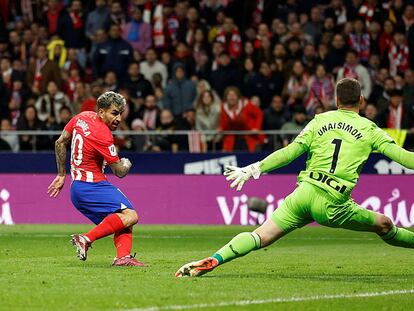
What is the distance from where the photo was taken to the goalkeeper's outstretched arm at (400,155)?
1122cm

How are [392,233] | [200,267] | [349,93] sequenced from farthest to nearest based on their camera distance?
[392,233]
[349,93]
[200,267]

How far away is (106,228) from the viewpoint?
12750 mm

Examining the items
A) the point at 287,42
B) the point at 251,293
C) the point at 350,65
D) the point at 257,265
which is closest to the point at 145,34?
the point at 287,42

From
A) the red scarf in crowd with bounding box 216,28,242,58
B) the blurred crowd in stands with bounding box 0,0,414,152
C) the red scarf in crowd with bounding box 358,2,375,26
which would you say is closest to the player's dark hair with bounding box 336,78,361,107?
the blurred crowd in stands with bounding box 0,0,414,152

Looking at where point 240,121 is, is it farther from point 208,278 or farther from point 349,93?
point 208,278

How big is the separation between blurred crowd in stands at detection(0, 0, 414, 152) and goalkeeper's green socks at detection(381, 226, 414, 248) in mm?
11693

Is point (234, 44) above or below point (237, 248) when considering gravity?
above

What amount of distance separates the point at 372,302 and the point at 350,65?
16036 mm

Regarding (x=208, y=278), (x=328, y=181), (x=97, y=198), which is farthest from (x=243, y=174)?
(x=97, y=198)

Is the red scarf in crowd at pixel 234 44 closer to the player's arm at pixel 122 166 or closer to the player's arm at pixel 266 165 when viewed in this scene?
the player's arm at pixel 122 166

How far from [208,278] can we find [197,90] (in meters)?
14.9

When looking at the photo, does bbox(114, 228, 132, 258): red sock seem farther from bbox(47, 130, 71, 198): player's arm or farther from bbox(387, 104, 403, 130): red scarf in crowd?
bbox(387, 104, 403, 130): red scarf in crowd

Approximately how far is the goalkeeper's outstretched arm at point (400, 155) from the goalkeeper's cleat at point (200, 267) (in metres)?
2.05

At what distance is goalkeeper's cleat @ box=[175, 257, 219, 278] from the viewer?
1112 cm
